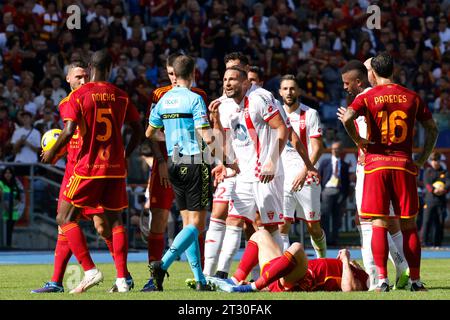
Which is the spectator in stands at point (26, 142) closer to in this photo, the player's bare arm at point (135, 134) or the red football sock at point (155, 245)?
the red football sock at point (155, 245)

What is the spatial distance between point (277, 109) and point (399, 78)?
14.5 m

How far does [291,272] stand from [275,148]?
1.47m

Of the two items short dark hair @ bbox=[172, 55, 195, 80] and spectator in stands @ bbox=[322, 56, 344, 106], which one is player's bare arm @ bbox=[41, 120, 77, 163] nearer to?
short dark hair @ bbox=[172, 55, 195, 80]

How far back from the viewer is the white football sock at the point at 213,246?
37.2 feet

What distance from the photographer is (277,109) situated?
1116 centimetres

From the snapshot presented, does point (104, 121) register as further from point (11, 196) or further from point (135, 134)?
point (11, 196)

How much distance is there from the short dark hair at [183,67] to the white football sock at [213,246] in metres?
1.61

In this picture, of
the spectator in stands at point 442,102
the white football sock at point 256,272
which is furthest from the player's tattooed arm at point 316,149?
the spectator in stands at point 442,102

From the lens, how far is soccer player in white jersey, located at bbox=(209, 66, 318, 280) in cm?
1103

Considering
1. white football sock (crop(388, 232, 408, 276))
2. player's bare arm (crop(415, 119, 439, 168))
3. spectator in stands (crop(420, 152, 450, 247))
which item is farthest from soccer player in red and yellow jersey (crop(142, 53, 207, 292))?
spectator in stands (crop(420, 152, 450, 247))

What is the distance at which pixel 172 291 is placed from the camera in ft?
35.3

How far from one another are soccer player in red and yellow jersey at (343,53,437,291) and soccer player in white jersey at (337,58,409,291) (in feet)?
1.03
